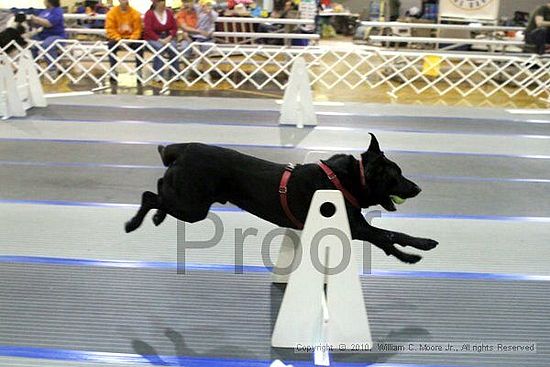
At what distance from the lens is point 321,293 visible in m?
2.42

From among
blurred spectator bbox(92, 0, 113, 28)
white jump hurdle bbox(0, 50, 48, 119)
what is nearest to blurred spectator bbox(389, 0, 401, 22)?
blurred spectator bbox(92, 0, 113, 28)

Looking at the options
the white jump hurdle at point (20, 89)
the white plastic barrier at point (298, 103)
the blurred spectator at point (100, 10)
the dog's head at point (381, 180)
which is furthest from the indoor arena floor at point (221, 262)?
the blurred spectator at point (100, 10)

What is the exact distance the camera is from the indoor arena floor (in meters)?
2.47

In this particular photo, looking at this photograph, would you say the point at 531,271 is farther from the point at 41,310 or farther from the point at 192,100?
the point at 192,100

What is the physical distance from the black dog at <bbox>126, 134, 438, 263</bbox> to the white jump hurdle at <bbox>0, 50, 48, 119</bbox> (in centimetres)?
474

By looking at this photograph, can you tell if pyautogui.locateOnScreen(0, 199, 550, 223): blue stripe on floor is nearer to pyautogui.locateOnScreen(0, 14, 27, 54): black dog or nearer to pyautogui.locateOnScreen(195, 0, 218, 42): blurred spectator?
pyautogui.locateOnScreen(0, 14, 27, 54): black dog

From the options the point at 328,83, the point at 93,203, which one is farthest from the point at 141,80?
the point at 93,203

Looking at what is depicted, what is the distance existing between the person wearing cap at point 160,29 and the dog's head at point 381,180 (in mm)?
7453

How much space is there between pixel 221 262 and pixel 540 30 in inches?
346

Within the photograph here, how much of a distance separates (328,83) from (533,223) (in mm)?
6677

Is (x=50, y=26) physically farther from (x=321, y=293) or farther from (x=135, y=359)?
(x=321, y=293)

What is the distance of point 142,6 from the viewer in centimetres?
1733

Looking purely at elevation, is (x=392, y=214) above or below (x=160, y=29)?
below

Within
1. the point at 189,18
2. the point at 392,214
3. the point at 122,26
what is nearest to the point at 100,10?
the point at 189,18
